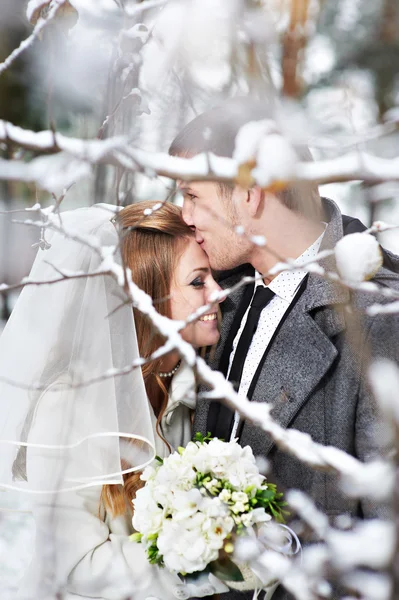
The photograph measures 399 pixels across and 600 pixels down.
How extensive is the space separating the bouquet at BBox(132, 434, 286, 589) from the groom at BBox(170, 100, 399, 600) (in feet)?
0.97

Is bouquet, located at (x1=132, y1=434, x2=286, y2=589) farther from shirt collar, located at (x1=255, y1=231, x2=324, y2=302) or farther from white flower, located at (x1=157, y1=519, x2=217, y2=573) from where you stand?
shirt collar, located at (x1=255, y1=231, x2=324, y2=302)

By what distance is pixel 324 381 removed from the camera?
174 centimetres

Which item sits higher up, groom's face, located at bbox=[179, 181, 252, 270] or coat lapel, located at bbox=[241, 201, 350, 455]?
groom's face, located at bbox=[179, 181, 252, 270]

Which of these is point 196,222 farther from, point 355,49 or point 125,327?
point 355,49

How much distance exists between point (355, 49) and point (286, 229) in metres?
0.87

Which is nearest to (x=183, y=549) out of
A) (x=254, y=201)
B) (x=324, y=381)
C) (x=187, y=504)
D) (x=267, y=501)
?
(x=187, y=504)

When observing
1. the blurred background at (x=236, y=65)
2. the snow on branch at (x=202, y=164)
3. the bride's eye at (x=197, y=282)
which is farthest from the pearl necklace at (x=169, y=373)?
the snow on branch at (x=202, y=164)

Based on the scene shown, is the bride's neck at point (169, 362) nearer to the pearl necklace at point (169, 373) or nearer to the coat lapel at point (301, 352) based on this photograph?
the pearl necklace at point (169, 373)

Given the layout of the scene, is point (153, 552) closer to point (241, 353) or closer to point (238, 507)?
point (238, 507)

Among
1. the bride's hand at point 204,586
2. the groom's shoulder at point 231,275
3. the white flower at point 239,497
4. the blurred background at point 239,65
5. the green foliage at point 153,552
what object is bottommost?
the bride's hand at point 204,586

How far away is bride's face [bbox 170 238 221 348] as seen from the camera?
190 centimetres

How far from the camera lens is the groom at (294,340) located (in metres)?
1.66

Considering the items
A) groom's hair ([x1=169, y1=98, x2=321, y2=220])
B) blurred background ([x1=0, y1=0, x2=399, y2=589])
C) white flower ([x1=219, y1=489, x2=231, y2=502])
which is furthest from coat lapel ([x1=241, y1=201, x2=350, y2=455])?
blurred background ([x1=0, y1=0, x2=399, y2=589])

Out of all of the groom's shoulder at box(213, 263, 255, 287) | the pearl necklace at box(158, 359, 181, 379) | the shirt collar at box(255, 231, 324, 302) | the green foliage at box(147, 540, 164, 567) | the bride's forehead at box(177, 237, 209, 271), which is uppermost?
the bride's forehead at box(177, 237, 209, 271)
